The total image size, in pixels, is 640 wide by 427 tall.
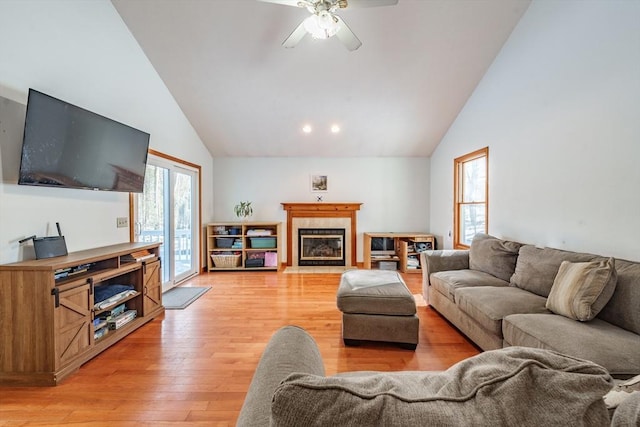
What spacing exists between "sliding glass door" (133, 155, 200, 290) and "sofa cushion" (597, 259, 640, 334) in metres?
4.60

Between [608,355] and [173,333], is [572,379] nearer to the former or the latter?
[608,355]

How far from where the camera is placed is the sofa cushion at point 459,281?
9.51ft

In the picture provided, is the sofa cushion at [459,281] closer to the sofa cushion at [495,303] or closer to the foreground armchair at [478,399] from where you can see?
the sofa cushion at [495,303]

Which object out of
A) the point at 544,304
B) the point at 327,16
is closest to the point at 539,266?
the point at 544,304

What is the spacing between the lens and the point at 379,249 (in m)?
5.92

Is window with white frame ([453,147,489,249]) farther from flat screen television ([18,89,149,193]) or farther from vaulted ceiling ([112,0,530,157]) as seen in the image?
flat screen television ([18,89,149,193])

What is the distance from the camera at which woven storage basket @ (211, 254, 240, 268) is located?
18.0 ft

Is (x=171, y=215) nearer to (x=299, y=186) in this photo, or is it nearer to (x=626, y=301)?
(x=299, y=186)

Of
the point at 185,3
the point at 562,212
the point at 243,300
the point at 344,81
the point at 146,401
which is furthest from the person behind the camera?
the point at 344,81

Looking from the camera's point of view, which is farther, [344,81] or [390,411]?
[344,81]

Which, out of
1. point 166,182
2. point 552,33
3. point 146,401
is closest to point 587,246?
point 552,33

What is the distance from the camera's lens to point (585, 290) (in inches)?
76.1

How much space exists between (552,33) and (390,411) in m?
3.80

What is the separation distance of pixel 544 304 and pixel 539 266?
41cm
